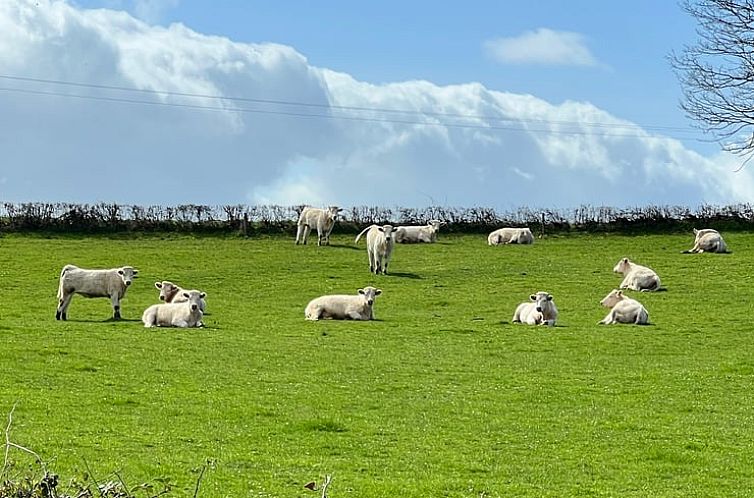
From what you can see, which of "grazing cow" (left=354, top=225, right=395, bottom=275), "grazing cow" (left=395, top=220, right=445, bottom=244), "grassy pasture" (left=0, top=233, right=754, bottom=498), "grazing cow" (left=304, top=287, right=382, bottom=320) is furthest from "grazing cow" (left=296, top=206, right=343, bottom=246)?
"grazing cow" (left=304, top=287, right=382, bottom=320)

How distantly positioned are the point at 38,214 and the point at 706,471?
143ft

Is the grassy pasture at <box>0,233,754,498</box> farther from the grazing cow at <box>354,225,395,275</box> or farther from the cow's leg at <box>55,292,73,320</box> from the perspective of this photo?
the grazing cow at <box>354,225,395,275</box>

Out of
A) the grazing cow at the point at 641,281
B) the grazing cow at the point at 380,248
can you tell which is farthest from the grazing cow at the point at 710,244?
the grazing cow at the point at 380,248

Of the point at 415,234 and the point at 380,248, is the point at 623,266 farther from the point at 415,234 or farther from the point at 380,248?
the point at 415,234

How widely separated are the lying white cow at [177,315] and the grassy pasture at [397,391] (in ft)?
2.21

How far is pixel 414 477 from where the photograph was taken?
39.5 ft

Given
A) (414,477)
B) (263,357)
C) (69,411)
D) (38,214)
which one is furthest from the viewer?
(38,214)

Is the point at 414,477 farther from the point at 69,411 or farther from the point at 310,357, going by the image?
the point at 310,357

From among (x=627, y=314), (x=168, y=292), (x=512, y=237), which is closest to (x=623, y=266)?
(x=627, y=314)

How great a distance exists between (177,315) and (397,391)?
1014 cm

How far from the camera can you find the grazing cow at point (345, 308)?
29000mm

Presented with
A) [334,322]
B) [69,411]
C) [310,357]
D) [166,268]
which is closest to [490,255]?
[166,268]

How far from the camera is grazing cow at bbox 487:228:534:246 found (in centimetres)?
4950

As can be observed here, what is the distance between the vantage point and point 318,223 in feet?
159
